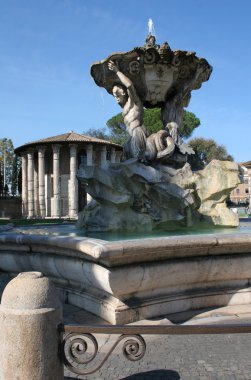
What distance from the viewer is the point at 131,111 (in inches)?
271

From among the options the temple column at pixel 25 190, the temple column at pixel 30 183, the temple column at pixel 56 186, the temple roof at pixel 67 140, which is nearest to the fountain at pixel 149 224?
the temple roof at pixel 67 140

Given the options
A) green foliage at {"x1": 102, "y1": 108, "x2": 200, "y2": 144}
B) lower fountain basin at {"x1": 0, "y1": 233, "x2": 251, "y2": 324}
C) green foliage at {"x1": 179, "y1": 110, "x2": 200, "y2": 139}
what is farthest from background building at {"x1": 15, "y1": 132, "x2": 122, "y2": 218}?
lower fountain basin at {"x1": 0, "y1": 233, "x2": 251, "y2": 324}

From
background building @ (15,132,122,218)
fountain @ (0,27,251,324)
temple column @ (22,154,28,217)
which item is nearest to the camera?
fountain @ (0,27,251,324)

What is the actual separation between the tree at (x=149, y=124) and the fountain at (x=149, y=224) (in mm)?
23310

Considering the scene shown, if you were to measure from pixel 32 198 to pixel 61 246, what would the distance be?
149 ft

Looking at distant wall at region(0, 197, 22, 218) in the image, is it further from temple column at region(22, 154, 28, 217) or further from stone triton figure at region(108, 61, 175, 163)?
stone triton figure at region(108, 61, 175, 163)

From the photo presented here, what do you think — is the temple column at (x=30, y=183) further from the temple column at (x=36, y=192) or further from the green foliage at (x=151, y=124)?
the green foliage at (x=151, y=124)

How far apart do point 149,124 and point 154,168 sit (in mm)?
28039

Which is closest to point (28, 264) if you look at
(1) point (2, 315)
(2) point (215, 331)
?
(1) point (2, 315)

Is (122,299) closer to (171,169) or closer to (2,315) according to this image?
(2,315)

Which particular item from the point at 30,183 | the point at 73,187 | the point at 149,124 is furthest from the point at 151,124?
the point at 30,183

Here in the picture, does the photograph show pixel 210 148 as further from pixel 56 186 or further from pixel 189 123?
pixel 56 186

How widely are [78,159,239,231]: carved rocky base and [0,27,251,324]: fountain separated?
0.05 ft

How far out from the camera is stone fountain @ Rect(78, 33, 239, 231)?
5.90m
